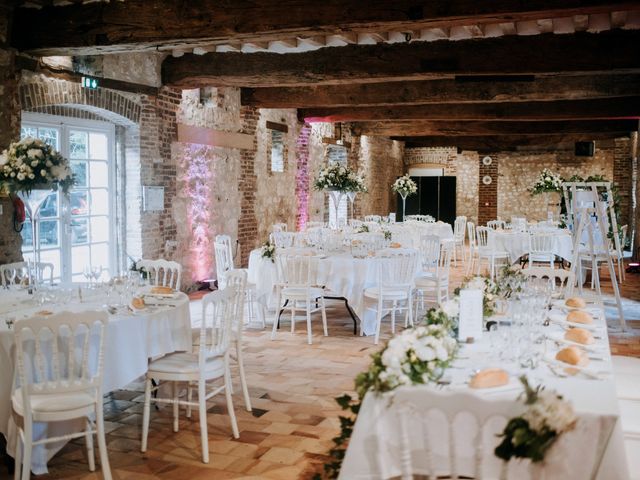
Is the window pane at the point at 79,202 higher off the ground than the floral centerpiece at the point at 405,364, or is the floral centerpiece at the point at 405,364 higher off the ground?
the window pane at the point at 79,202

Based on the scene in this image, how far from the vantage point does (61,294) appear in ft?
15.1

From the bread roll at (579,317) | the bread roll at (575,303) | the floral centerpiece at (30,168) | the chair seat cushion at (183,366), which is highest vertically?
the floral centerpiece at (30,168)

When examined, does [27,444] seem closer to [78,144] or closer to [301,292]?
[301,292]

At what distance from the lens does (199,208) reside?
9836mm

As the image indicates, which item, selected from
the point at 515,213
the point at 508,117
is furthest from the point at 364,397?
the point at 515,213

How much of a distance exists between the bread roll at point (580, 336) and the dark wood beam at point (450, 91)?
20.2ft

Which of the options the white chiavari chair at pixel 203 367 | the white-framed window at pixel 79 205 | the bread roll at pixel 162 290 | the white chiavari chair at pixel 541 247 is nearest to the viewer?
the white chiavari chair at pixel 203 367

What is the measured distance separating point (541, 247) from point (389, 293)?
5088mm

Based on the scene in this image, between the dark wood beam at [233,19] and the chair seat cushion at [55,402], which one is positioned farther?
the dark wood beam at [233,19]

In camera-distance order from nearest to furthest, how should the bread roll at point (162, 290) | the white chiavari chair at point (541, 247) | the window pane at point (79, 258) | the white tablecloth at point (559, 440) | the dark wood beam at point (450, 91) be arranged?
the white tablecloth at point (559, 440) → the bread roll at point (162, 290) → the window pane at point (79, 258) → the dark wood beam at point (450, 91) → the white chiavari chair at point (541, 247)

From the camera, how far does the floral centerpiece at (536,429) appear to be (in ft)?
6.59

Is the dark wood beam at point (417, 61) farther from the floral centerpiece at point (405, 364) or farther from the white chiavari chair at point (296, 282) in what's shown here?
the floral centerpiece at point (405, 364)

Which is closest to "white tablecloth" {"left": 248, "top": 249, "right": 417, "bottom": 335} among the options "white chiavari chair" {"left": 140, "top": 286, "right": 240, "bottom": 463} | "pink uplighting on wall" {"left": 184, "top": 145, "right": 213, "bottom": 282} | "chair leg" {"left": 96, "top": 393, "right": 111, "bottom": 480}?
"pink uplighting on wall" {"left": 184, "top": 145, "right": 213, "bottom": 282}

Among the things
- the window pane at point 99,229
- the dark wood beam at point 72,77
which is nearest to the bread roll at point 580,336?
the dark wood beam at point 72,77
